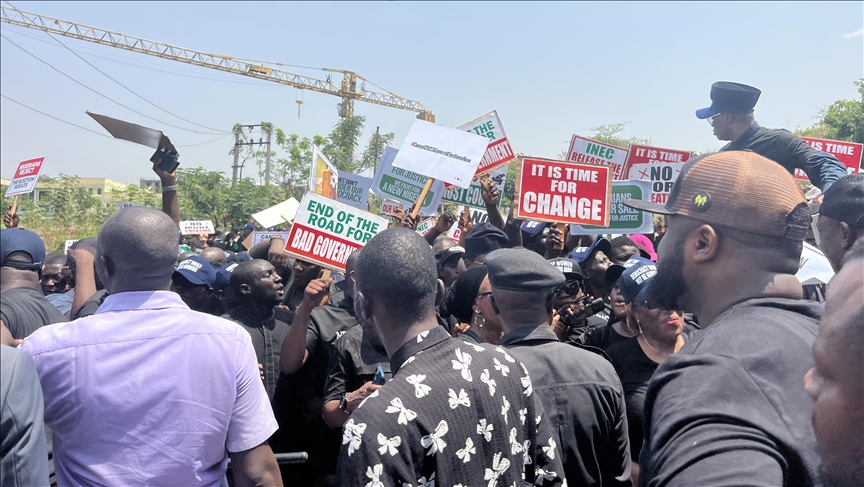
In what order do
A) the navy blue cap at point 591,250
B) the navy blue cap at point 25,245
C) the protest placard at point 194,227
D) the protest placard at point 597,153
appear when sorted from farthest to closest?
the protest placard at point 194,227 → the protest placard at point 597,153 → the navy blue cap at point 591,250 → the navy blue cap at point 25,245

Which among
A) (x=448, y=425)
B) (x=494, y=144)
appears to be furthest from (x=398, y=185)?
(x=448, y=425)

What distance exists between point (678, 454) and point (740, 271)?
63 centimetres

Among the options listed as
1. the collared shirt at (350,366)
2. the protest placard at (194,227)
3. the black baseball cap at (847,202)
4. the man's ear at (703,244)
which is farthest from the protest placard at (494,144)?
the protest placard at (194,227)

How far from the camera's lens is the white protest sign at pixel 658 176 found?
7.11 metres

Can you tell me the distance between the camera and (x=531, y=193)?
6.44 metres

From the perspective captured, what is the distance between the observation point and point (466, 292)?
139 inches

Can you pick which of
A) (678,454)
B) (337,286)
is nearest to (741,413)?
(678,454)

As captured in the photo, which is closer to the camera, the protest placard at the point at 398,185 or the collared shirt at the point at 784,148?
the collared shirt at the point at 784,148

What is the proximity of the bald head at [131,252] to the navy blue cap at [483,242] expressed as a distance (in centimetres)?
343

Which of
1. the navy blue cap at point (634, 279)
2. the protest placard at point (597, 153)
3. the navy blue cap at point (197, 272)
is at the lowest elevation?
the navy blue cap at point (197, 272)

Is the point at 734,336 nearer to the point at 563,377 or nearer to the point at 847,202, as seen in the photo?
the point at 563,377

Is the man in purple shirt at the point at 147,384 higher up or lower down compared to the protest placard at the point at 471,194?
lower down

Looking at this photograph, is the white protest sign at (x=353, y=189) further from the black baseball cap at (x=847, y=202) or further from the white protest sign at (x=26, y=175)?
the black baseball cap at (x=847, y=202)

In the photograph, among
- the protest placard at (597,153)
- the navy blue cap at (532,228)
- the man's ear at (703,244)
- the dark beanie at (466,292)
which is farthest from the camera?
the protest placard at (597,153)
